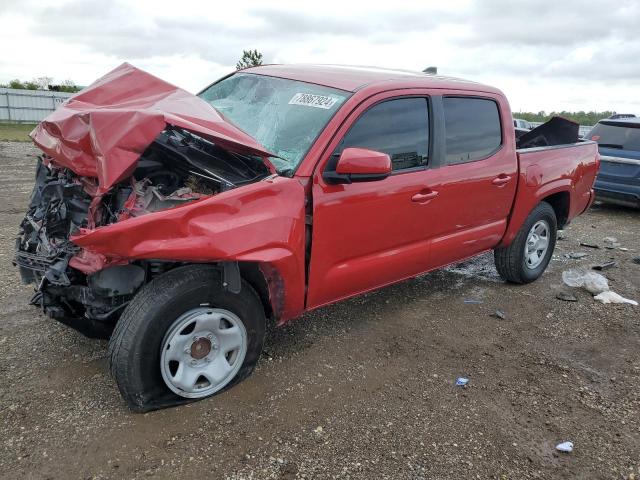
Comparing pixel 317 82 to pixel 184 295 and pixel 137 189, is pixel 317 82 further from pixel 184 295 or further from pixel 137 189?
pixel 184 295

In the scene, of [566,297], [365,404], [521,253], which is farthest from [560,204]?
[365,404]

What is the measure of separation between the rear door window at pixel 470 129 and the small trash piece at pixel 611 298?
1843 millimetres

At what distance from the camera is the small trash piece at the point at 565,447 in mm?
2677

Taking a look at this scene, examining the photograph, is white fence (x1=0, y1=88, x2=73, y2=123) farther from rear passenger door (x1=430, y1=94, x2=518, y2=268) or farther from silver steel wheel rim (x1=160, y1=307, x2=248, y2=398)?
silver steel wheel rim (x1=160, y1=307, x2=248, y2=398)

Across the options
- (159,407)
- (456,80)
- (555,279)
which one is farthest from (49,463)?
(555,279)

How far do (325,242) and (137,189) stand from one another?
110 cm

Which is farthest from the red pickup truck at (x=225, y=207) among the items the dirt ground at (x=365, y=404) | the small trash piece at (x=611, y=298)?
the small trash piece at (x=611, y=298)

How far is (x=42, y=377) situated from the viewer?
2.98 metres

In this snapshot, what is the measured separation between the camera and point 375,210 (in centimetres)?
322

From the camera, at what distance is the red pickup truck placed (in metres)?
2.52

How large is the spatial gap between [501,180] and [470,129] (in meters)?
0.55

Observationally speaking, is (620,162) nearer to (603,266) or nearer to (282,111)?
(603,266)

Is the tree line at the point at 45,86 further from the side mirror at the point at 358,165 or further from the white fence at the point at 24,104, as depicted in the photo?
the side mirror at the point at 358,165

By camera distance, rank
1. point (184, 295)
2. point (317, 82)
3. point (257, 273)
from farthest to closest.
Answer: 1. point (317, 82)
2. point (257, 273)
3. point (184, 295)
